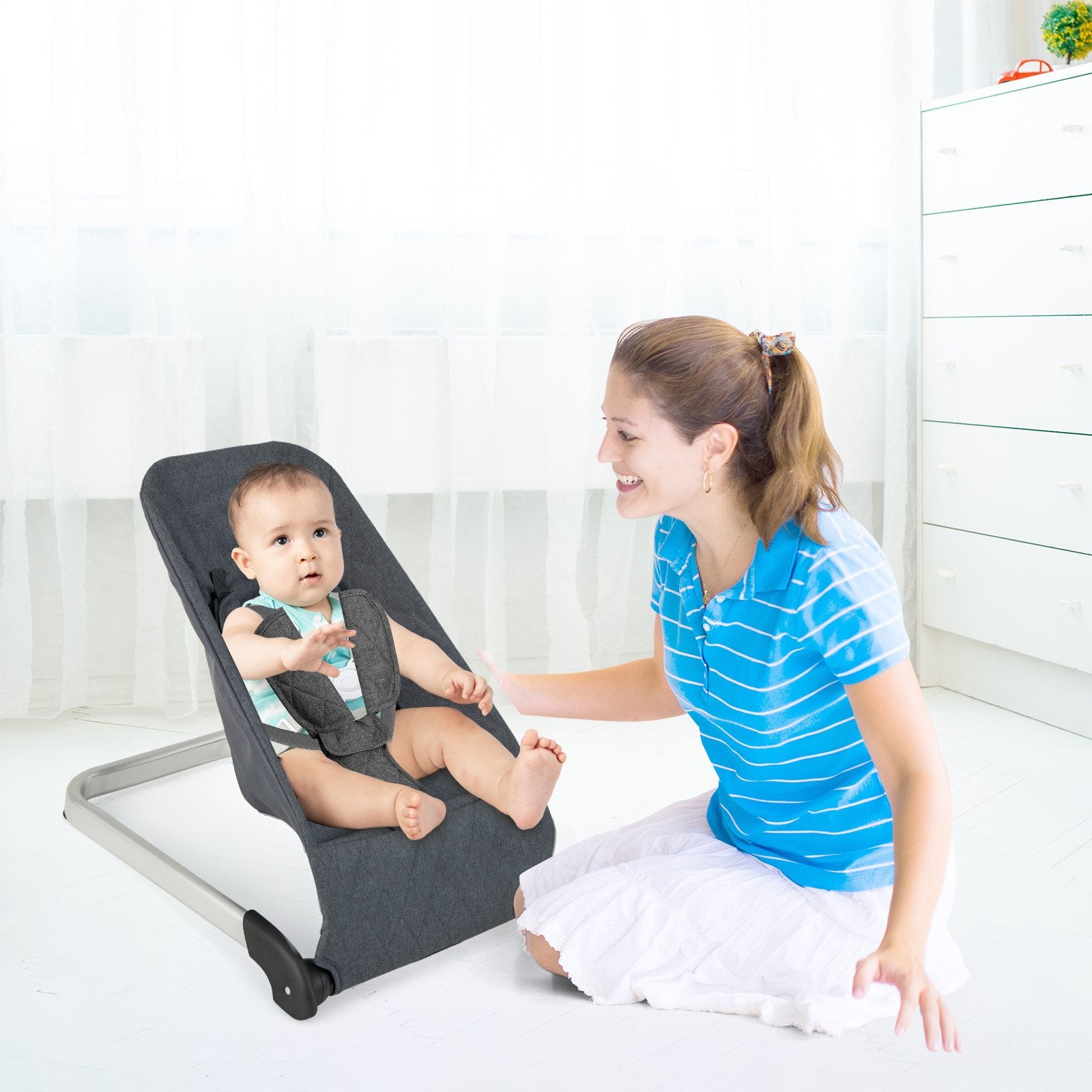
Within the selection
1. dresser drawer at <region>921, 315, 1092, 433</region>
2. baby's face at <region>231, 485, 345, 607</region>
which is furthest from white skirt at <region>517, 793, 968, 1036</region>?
dresser drawer at <region>921, 315, 1092, 433</region>

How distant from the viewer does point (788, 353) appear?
4.48 feet

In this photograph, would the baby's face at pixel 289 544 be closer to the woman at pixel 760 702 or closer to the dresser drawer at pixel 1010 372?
the woman at pixel 760 702

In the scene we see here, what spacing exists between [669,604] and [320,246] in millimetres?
1418

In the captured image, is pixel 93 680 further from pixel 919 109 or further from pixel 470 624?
pixel 919 109

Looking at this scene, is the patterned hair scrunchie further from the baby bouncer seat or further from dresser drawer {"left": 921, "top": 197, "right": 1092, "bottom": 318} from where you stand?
dresser drawer {"left": 921, "top": 197, "right": 1092, "bottom": 318}

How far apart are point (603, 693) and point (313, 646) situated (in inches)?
15.6

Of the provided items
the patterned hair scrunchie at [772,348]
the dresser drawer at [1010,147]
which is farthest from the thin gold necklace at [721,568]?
the dresser drawer at [1010,147]

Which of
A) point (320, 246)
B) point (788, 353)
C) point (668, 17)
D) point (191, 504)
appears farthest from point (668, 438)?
point (668, 17)

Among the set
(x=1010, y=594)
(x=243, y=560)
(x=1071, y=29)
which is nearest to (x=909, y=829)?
(x=243, y=560)

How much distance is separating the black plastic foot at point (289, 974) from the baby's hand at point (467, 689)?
0.42 m

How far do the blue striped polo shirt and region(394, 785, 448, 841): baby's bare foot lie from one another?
36 centimetres

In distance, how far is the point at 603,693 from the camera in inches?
64.6

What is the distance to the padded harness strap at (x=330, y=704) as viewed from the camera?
177 centimetres

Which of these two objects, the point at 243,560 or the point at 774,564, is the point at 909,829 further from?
the point at 243,560
